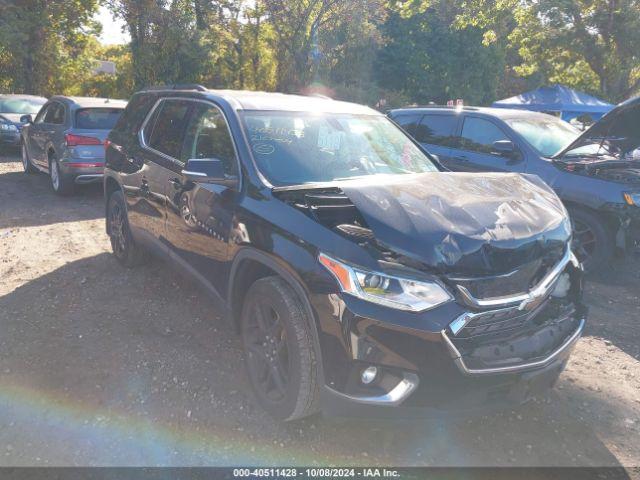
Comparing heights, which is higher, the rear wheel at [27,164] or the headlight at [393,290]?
the headlight at [393,290]

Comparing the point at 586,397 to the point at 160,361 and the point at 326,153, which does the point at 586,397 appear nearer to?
the point at 326,153

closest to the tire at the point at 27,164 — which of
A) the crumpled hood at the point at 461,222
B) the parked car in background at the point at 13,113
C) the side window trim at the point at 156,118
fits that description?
the parked car in background at the point at 13,113

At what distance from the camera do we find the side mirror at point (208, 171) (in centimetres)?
317

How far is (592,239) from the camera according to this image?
17.8 feet

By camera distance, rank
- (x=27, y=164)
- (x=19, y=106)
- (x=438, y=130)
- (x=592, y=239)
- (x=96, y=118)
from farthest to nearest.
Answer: (x=19, y=106) < (x=27, y=164) < (x=96, y=118) < (x=438, y=130) < (x=592, y=239)

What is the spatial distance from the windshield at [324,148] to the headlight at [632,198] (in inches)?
94.1

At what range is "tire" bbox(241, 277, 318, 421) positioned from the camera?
2596 millimetres

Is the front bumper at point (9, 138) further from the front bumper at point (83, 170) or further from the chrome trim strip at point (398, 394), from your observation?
the chrome trim strip at point (398, 394)

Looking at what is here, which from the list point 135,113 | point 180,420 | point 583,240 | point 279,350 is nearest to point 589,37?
point 583,240

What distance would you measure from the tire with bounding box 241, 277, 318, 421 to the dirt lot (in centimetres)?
22

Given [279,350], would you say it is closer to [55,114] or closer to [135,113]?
[135,113]

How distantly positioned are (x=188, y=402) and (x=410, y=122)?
5549 mm

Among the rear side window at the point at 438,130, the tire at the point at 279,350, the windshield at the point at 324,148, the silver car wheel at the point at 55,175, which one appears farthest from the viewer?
the silver car wheel at the point at 55,175

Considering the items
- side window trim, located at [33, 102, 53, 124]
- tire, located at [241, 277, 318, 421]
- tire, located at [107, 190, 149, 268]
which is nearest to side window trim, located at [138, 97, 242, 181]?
tire, located at [107, 190, 149, 268]
